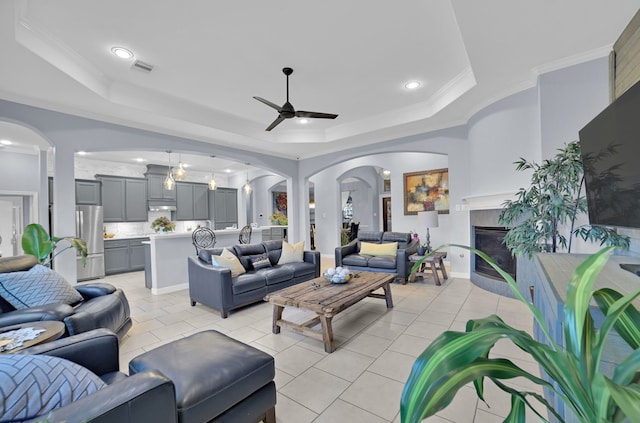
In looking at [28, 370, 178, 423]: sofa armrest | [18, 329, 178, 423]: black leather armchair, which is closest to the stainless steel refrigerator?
[18, 329, 178, 423]: black leather armchair

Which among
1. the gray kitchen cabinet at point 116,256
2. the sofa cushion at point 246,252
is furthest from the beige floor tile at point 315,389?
the gray kitchen cabinet at point 116,256

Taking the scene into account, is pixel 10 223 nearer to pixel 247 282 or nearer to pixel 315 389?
pixel 247 282

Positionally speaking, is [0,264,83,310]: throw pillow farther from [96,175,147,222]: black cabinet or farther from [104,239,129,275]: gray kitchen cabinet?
[96,175,147,222]: black cabinet

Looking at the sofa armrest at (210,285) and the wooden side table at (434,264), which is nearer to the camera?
the sofa armrest at (210,285)

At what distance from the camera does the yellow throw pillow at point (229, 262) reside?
3.73 m

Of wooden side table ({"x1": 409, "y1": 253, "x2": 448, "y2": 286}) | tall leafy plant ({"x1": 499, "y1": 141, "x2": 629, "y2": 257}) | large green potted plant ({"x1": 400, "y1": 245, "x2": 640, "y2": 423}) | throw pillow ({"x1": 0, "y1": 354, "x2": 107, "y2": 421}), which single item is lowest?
wooden side table ({"x1": 409, "y1": 253, "x2": 448, "y2": 286})

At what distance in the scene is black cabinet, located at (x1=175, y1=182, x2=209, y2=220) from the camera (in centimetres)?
793

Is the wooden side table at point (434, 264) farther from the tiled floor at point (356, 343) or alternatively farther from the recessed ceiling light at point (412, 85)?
the recessed ceiling light at point (412, 85)

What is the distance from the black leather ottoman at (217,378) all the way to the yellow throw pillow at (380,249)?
155 inches

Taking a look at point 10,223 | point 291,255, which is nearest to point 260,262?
point 291,255

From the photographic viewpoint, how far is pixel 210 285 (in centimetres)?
360

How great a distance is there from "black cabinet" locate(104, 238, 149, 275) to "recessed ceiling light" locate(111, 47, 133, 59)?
14.9 ft

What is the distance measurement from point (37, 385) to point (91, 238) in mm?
6361

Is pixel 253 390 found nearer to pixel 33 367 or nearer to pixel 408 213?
pixel 33 367
